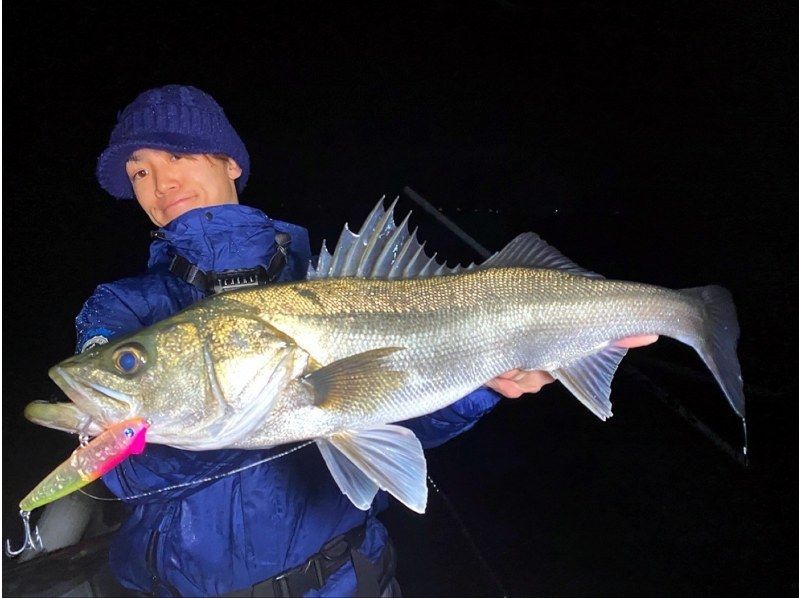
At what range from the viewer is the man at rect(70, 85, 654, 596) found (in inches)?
46.1

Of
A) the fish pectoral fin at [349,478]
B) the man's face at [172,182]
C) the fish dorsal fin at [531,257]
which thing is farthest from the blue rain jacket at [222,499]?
the fish dorsal fin at [531,257]

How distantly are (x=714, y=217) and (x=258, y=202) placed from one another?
7.17 m

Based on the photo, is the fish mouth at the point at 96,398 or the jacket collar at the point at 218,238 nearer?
the fish mouth at the point at 96,398

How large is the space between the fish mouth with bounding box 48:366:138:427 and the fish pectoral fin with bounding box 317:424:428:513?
379 millimetres

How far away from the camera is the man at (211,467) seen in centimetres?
117

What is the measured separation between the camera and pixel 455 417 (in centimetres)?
131

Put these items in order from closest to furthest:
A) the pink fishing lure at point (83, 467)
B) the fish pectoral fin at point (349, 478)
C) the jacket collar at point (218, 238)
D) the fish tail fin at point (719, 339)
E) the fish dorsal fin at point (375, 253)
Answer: the pink fishing lure at point (83, 467), the fish pectoral fin at point (349, 478), the fish dorsal fin at point (375, 253), the jacket collar at point (218, 238), the fish tail fin at point (719, 339)

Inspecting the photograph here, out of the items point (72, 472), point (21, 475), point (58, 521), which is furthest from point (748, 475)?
point (21, 475)

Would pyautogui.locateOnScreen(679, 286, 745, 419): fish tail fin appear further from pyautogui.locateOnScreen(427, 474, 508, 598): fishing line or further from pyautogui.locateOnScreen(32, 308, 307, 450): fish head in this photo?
pyautogui.locateOnScreen(427, 474, 508, 598): fishing line

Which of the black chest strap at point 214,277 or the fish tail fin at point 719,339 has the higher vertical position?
the black chest strap at point 214,277

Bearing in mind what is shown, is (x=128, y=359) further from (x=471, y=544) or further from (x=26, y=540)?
(x=471, y=544)

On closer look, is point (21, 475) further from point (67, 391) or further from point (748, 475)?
point (748, 475)

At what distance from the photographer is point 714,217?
4.19 meters

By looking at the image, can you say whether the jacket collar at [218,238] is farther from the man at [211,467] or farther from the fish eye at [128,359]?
the fish eye at [128,359]
